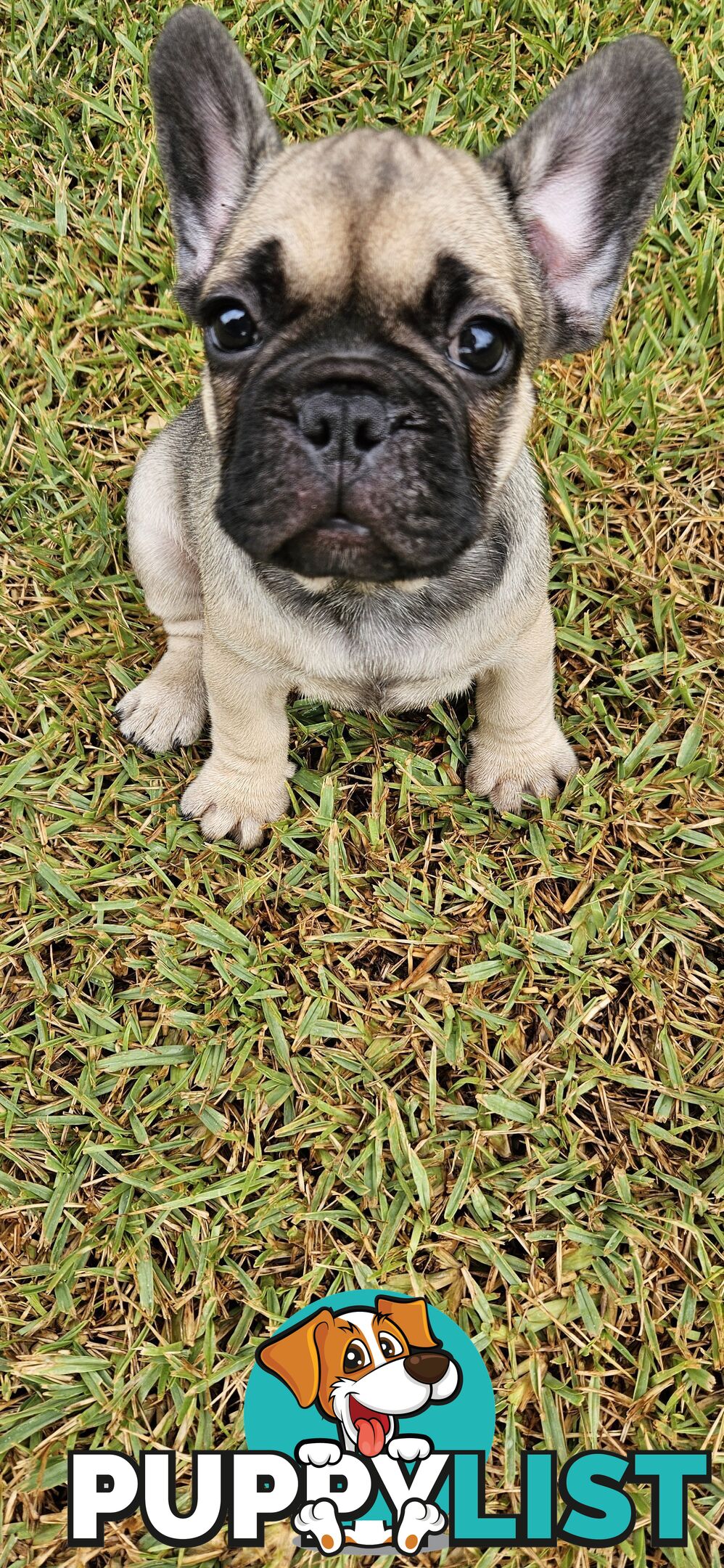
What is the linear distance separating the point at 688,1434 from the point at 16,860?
2559 millimetres

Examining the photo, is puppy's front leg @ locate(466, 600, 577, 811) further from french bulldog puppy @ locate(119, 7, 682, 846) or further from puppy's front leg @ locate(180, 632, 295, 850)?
puppy's front leg @ locate(180, 632, 295, 850)

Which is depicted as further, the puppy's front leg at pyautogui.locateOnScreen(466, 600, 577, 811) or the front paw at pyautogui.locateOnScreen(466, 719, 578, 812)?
the front paw at pyautogui.locateOnScreen(466, 719, 578, 812)

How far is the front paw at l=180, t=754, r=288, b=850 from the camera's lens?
343 centimetres

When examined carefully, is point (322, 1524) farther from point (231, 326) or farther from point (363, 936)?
point (231, 326)

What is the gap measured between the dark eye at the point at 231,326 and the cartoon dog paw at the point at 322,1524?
2812 mm

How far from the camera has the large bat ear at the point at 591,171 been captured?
2.42 meters

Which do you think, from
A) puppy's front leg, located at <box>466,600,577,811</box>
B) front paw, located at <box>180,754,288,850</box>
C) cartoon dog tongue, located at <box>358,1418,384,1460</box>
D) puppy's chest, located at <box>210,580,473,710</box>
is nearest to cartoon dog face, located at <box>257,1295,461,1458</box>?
cartoon dog tongue, located at <box>358,1418,384,1460</box>

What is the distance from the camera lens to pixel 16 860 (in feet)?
11.8

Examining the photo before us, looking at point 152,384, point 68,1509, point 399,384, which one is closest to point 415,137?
point 399,384

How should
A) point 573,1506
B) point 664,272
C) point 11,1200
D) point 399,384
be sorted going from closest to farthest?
point 399,384
point 573,1506
point 11,1200
point 664,272

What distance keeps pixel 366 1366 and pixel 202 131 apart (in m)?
3.11

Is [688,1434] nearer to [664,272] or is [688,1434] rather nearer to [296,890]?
[296,890]

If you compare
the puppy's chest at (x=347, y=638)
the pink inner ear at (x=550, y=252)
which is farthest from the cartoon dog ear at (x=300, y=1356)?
the pink inner ear at (x=550, y=252)

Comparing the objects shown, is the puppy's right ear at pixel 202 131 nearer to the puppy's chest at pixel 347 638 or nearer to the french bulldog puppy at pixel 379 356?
the french bulldog puppy at pixel 379 356
